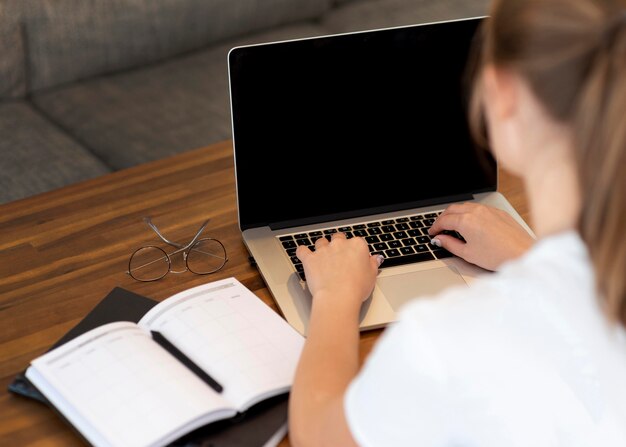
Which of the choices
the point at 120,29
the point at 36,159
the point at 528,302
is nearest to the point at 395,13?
the point at 120,29

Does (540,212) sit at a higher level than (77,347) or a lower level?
higher

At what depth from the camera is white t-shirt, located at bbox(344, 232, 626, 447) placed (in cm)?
73

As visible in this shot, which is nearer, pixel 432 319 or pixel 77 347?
pixel 432 319

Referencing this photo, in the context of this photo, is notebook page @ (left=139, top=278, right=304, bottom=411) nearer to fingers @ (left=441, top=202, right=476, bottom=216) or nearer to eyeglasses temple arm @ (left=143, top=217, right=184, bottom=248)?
eyeglasses temple arm @ (left=143, top=217, right=184, bottom=248)

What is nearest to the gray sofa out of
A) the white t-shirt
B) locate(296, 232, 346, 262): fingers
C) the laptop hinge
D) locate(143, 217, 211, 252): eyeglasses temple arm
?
locate(143, 217, 211, 252): eyeglasses temple arm

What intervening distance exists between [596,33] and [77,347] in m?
0.67

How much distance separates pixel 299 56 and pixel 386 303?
366 mm

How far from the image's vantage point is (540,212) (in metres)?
0.77

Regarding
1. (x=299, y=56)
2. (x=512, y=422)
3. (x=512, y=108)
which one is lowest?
(x=512, y=422)

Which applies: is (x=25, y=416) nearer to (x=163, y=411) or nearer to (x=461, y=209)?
(x=163, y=411)

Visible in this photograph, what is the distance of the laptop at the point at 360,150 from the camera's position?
121 cm

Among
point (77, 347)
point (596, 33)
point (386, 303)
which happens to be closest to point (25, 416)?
point (77, 347)

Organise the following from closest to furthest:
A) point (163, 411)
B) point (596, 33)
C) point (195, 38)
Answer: point (596, 33) < point (163, 411) < point (195, 38)

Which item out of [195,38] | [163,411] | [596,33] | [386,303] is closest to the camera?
[596,33]
